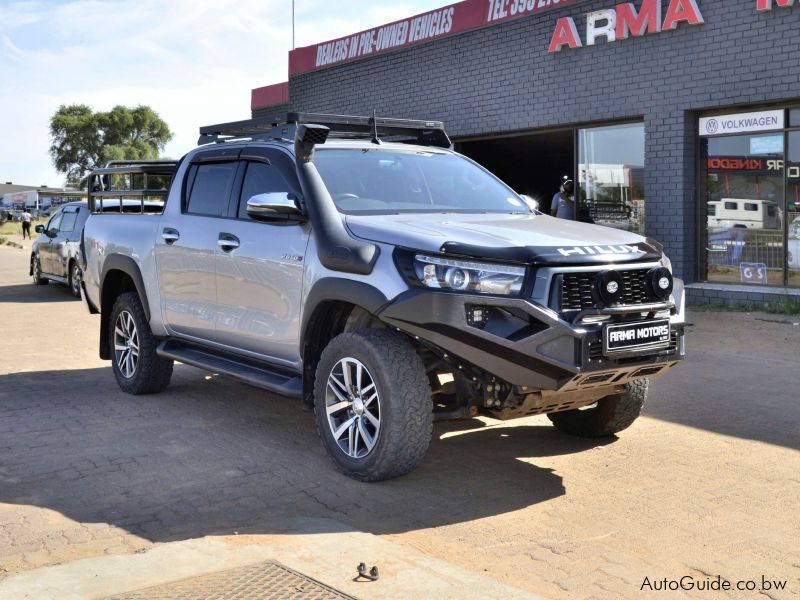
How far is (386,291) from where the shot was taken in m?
5.13

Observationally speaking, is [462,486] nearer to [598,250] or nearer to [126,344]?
[598,250]

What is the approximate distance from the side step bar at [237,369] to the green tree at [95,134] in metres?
78.6

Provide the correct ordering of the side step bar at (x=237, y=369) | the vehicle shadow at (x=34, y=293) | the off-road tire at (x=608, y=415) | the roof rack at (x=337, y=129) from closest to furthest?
the side step bar at (x=237, y=369) < the off-road tire at (x=608, y=415) < the roof rack at (x=337, y=129) < the vehicle shadow at (x=34, y=293)

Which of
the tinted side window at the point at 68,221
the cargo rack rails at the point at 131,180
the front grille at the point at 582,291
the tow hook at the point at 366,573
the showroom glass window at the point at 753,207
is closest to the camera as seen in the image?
the tow hook at the point at 366,573

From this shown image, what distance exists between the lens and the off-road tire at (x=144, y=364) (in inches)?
304

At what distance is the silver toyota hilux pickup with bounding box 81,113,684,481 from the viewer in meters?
4.89

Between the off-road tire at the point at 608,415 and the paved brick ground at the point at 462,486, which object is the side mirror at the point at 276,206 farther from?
the off-road tire at the point at 608,415

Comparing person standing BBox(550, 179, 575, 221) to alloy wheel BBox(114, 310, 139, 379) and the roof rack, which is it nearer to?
the roof rack

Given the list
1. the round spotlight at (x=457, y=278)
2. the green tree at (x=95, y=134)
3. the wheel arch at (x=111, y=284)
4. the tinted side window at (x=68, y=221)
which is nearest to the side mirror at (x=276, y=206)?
the round spotlight at (x=457, y=278)

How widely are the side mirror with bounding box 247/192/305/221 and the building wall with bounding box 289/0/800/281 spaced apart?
8.87 metres

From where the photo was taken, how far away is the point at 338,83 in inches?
803

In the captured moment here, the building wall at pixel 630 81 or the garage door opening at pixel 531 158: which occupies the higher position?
the building wall at pixel 630 81

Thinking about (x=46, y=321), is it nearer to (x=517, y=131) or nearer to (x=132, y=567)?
(x=517, y=131)

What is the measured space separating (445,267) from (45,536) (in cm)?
237
